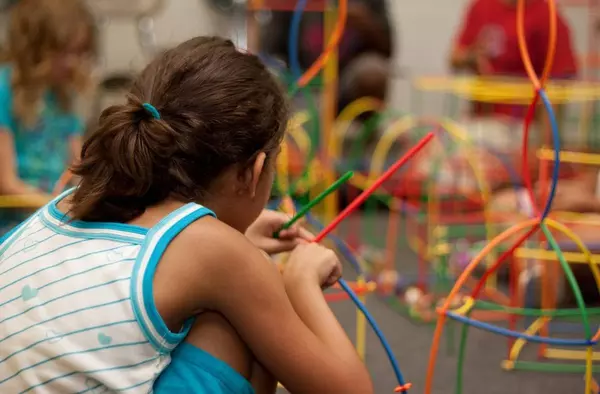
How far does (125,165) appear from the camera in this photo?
3.04ft

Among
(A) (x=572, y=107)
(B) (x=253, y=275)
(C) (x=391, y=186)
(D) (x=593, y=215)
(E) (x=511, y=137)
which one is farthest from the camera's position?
(A) (x=572, y=107)

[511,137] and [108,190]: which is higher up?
[108,190]

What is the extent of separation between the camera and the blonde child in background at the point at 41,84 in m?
2.06

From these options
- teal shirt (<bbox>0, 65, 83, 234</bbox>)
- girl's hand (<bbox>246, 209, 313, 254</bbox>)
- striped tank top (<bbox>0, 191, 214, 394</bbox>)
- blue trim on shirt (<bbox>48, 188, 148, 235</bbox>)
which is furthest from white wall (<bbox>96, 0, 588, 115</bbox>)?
striped tank top (<bbox>0, 191, 214, 394</bbox>)

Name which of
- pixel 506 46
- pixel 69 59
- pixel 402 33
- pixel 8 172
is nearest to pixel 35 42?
pixel 69 59

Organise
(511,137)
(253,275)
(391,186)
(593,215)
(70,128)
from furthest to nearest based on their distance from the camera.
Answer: (391,186), (511,137), (70,128), (593,215), (253,275)

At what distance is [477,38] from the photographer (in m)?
3.51

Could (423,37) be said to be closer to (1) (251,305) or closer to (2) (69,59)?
(2) (69,59)

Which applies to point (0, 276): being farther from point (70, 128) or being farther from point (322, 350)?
point (70, 128)

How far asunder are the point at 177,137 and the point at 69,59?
1315 millimetres

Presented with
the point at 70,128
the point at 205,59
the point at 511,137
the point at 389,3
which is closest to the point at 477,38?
the point at 511,137

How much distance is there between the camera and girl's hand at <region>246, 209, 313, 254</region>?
1151 millimetres

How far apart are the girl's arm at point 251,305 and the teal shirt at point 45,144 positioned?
4.18 ft

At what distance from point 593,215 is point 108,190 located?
1.45 m
